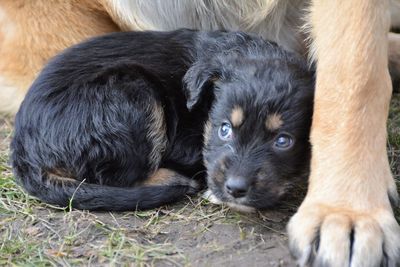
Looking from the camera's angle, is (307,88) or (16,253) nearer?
(16,253)

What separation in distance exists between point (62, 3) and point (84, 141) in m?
1.10

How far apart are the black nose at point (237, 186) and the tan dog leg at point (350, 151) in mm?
226

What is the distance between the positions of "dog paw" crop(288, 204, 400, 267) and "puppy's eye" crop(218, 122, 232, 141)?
530 millimetres

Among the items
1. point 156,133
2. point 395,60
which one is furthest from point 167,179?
point 395,60

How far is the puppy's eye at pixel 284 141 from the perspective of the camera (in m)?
2.81

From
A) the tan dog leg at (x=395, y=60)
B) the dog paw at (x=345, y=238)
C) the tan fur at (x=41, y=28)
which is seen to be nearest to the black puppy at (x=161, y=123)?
the dog paw at (x=345, y=238)

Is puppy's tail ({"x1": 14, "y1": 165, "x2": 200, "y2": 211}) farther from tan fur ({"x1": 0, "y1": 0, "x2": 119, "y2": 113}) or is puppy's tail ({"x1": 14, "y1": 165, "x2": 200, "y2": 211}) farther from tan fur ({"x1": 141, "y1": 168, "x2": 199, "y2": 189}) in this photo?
tan fur ({"x1": 0, "y1": 0, "x2": 119, "y2": 113})

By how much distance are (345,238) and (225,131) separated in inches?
30.0

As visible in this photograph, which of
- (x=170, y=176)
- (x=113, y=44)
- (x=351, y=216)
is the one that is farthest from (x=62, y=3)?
(x=351, y=216)

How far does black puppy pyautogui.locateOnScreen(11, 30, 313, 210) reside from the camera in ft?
9.18

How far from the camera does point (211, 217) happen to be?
9.40 ft

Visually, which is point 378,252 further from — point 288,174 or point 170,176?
point 170,176

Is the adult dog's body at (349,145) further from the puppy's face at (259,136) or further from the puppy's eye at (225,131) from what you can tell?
the puppy's eye at (225,131)

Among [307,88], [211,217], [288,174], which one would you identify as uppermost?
[307,88]
